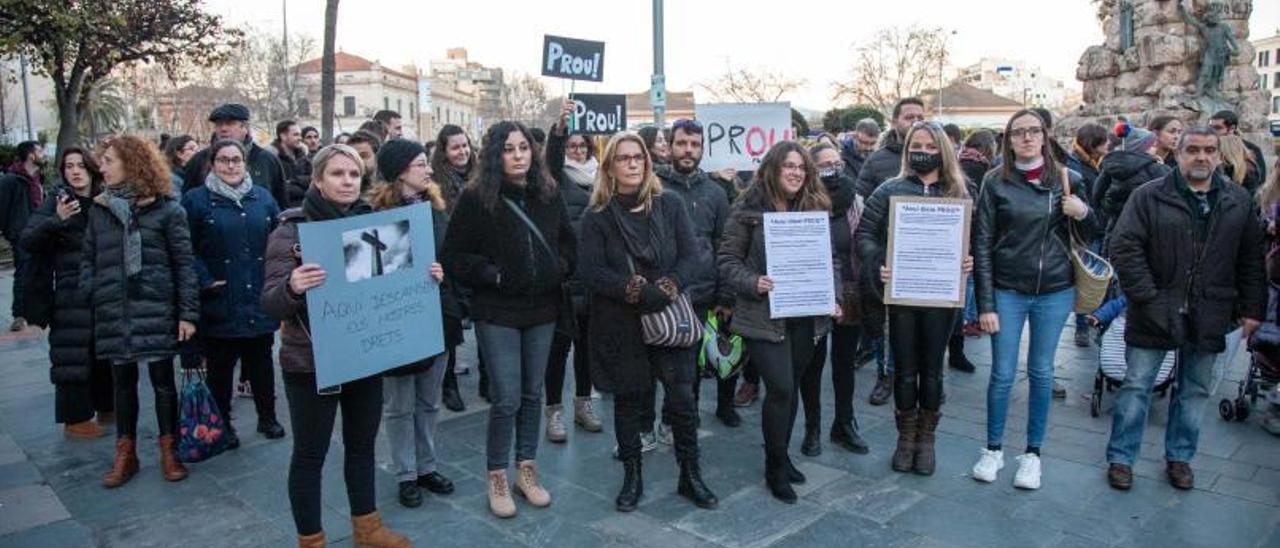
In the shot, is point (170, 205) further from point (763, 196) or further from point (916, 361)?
point (916, 361)

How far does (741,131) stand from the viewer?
6.96 meters

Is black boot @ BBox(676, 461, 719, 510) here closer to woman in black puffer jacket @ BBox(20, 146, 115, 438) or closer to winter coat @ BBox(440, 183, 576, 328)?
winter coat @ BBox(440, 183, 576, 328)

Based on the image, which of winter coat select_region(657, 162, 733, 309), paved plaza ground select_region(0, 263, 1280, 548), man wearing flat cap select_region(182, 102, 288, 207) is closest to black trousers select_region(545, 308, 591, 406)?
paved plaza ground select_region(0, 263, 1280, 548)

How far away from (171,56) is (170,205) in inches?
493

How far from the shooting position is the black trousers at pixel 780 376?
15.0ft

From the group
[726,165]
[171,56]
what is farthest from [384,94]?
[726,165]

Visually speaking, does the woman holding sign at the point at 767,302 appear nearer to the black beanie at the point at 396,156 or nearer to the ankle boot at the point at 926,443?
the ankle boot at the point at 926,443

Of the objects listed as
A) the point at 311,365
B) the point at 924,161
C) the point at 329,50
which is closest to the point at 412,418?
the point at 311,365

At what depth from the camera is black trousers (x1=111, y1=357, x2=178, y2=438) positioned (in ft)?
16.5

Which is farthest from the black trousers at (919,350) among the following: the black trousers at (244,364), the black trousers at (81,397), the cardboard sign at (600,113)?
the black trousers at (81,397)

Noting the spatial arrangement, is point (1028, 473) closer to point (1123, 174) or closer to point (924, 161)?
point (924, 161)

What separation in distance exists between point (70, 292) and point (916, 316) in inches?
210

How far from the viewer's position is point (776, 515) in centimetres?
442

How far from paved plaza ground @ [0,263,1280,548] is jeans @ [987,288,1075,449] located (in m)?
0.31
